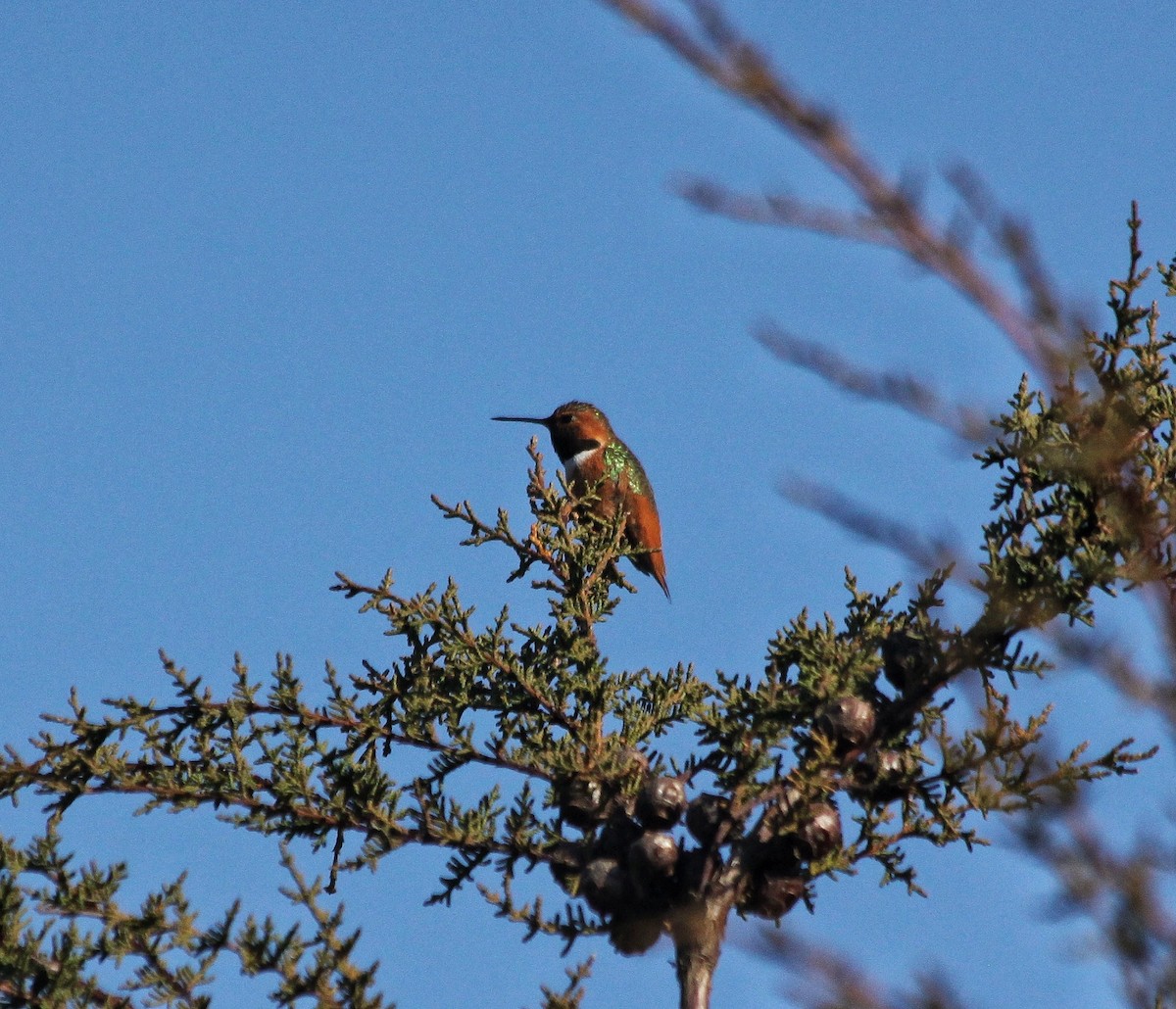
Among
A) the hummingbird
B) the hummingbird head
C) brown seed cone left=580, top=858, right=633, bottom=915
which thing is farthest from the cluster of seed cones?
the hummingbird head

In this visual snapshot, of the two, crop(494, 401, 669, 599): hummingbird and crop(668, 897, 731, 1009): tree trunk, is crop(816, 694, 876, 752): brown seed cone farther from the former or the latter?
crop(494, 401, 669, 599): hummingbird

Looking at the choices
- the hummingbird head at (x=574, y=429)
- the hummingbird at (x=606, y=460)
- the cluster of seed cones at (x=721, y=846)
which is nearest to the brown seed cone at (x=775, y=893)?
the cluster of seed cones at (x=721, y=846)

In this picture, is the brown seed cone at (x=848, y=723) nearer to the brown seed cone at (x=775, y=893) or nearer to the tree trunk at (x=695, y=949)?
the brown seed cone at (x=775, y=893)

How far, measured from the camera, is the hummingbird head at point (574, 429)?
1024 cm

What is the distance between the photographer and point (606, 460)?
33.0ft

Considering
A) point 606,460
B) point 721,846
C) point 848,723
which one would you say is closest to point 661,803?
point 721,846

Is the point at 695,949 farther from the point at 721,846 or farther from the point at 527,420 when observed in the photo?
the point at 527,420

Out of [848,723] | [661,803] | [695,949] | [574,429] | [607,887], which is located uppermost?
[574,429]

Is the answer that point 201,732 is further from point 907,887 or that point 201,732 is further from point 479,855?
point 907,887

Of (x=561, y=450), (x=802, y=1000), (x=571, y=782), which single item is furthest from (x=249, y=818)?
(x=561, y=450)

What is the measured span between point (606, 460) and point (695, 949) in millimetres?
6502

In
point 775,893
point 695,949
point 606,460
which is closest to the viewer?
point 695,949

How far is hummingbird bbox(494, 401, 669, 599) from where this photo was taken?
32.8 feet

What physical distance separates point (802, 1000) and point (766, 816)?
1.77 metres
